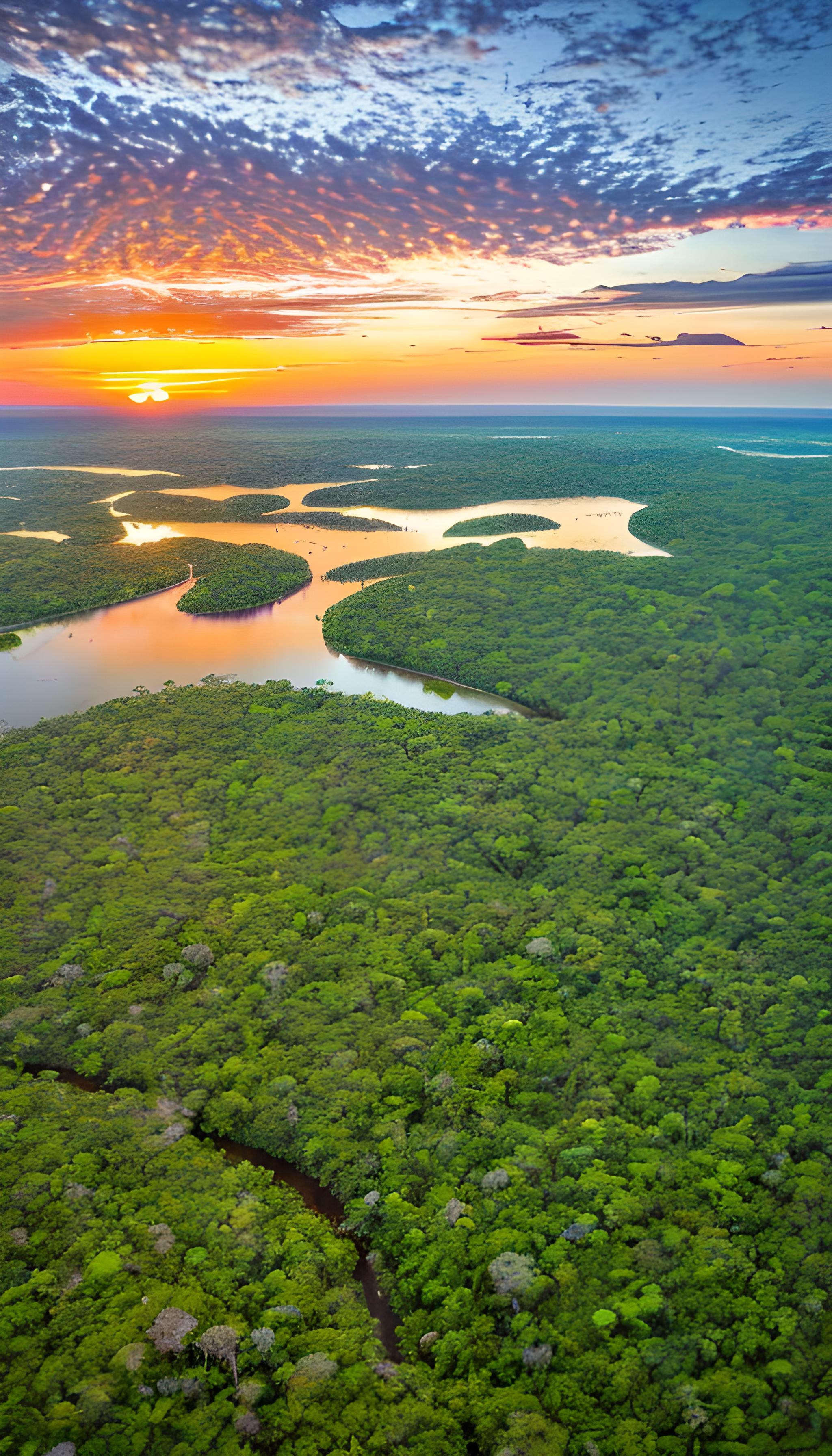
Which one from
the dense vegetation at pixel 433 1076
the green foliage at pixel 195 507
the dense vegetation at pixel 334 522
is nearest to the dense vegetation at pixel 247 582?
the dense vegetation at pixel 334 522

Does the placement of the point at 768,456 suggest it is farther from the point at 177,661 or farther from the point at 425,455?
the point at 177,661

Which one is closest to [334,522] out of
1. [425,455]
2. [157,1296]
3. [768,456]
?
[425,455]

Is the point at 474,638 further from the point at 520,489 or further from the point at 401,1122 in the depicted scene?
the point at 520,489

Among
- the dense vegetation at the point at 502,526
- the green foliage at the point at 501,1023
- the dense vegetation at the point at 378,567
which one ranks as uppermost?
the dense vegetation at the point at 502,526

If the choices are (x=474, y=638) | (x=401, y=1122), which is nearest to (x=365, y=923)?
(x=401, y=1122)

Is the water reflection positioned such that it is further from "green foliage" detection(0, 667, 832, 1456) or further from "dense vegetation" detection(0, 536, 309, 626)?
"green foliage" detection(0, 667, 832, 1456)

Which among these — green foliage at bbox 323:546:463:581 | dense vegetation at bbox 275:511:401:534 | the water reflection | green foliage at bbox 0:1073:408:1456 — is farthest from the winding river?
green foliage at bbox 0:1073:408:1456

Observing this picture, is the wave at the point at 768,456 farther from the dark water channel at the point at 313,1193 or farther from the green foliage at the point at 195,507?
the dark water channel at the point at 313,1193
